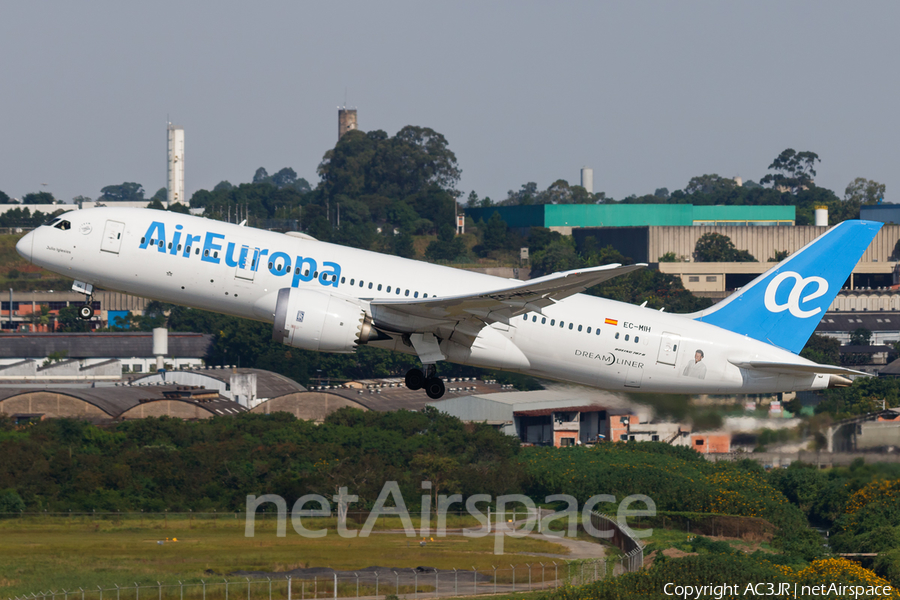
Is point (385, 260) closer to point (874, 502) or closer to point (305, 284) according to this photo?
point (305, 284)

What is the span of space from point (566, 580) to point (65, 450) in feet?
112

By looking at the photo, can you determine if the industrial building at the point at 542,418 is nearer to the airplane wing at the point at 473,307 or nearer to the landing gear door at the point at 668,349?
the landing gear door at the point at 668,349

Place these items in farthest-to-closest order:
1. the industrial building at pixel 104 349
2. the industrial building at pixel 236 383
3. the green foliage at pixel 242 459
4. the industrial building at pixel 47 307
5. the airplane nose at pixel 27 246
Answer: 1. the industrial building at pixel 47 307
2. the industrial building at pixel 104 349
3. the industrial building at pixel 236 383
4. the green foliage at pixel 242 459
5. the airplane nose at pixel 27 246

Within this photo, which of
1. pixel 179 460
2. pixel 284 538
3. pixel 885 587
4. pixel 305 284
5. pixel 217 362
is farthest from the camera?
pixel 217 362

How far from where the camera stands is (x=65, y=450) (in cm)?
7362

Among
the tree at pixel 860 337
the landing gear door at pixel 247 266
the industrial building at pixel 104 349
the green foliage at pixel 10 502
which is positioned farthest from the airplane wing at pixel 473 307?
the tree at pixel 860 337

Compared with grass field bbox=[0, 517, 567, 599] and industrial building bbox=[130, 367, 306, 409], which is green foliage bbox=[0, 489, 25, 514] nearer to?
grass field bbox=[0, 517, 567, 599]

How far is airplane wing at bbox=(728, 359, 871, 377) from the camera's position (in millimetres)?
37000

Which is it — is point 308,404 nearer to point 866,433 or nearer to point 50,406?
point 50,406

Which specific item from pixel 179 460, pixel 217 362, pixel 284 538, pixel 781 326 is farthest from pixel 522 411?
pixel 217 362

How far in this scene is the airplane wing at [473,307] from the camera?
33.8m

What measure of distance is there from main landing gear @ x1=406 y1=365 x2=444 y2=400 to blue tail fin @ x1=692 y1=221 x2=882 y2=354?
9113 millimetres

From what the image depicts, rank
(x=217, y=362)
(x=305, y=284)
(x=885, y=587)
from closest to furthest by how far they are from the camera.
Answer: (x=305, y=284) → (x=885, y=587) → (x=217, y=362)

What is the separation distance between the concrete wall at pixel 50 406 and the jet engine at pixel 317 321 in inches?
2132
